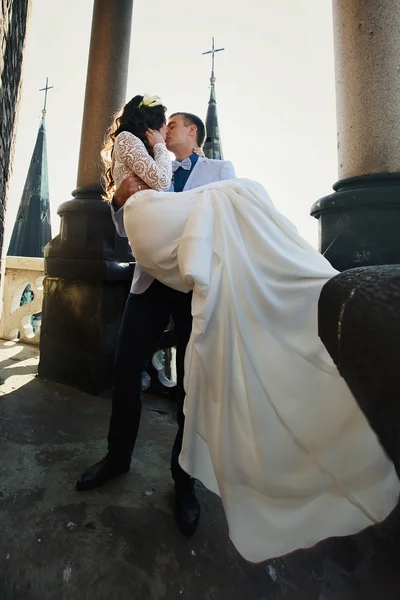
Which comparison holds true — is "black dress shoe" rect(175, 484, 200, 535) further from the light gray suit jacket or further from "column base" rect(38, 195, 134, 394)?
"column base" rect(38, 195, 134, 394)

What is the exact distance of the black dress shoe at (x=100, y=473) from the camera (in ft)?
4.84

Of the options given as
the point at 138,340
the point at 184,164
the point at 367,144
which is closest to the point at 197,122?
the point at 184,164

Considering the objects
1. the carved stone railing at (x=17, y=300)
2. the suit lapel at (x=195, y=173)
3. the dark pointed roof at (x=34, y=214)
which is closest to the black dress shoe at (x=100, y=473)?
the suit lapel at (x=195, y=173)

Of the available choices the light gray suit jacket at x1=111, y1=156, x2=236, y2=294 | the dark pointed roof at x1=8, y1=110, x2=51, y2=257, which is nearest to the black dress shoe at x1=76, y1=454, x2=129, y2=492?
the light gray suit jacket at x1=111, y1=156, x2=236, y2=294

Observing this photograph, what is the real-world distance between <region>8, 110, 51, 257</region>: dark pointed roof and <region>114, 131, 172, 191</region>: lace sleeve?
Result: 15.4 meters

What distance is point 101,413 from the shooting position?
7.78ft

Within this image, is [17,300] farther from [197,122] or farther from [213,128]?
[213,128]

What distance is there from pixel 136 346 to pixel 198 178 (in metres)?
0.85

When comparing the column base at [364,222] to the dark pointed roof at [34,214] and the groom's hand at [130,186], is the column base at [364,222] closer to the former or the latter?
the groom's hand at [130,186]

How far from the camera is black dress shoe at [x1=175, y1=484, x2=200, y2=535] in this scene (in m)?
1.27

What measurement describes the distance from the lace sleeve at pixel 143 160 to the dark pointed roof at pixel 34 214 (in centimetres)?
1542

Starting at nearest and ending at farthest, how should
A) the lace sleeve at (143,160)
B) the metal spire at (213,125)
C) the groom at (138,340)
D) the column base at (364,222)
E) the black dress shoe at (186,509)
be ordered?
1. the black dress shoe at (186,509)
2. the lace sleeve at (143,160)
3. the groom at (138,340)
4. the column base at (364,222)
5. the metal spire at (213,125)

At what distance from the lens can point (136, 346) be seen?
156 centimetres

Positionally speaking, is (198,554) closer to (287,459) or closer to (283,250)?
(287,459)
